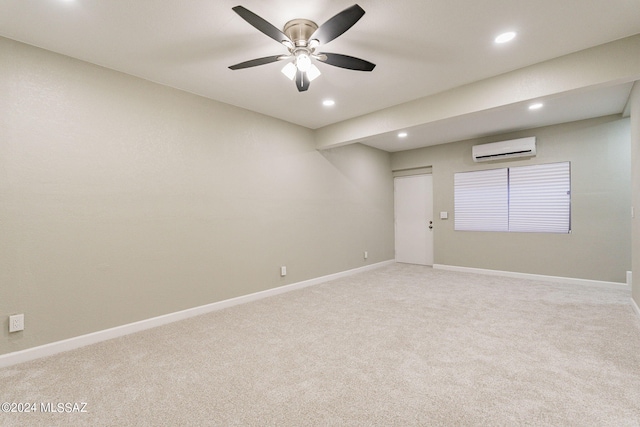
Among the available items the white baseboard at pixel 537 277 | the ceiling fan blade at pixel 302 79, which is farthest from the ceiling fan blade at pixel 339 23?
the white baseboard at pixel 537 277

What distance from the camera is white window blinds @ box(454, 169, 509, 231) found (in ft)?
17.6

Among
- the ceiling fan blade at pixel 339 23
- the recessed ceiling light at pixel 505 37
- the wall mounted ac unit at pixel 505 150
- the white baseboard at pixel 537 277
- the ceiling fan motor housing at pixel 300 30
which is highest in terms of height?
the recessed ceiling light at pixel 505 37

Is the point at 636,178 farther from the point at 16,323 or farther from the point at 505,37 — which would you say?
the point at 16,323

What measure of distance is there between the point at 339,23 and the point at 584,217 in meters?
5.04

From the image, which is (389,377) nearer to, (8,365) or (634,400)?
(634,400)

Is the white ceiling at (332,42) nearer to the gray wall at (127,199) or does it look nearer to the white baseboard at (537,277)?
the gray wall at (127,199)

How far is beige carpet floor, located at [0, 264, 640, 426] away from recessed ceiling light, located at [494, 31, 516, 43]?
265 centimetres

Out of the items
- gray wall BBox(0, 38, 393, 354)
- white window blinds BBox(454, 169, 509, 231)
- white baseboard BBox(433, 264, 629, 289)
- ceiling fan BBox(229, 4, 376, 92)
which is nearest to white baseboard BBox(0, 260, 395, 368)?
gray wall BBox(0, 38, 393, 354)

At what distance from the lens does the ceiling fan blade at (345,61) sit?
7.38 feet

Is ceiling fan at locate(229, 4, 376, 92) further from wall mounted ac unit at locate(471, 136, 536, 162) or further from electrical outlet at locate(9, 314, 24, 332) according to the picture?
wall mounted ac unit at locate(471, 136, 536, 162)

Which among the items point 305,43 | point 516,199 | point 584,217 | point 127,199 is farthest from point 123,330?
point 584,217

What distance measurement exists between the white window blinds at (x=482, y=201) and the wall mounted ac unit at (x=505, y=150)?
1.01 ft

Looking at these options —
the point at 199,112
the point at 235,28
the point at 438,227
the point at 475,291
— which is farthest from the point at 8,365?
the point at 438,227

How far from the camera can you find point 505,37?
7.91ft
